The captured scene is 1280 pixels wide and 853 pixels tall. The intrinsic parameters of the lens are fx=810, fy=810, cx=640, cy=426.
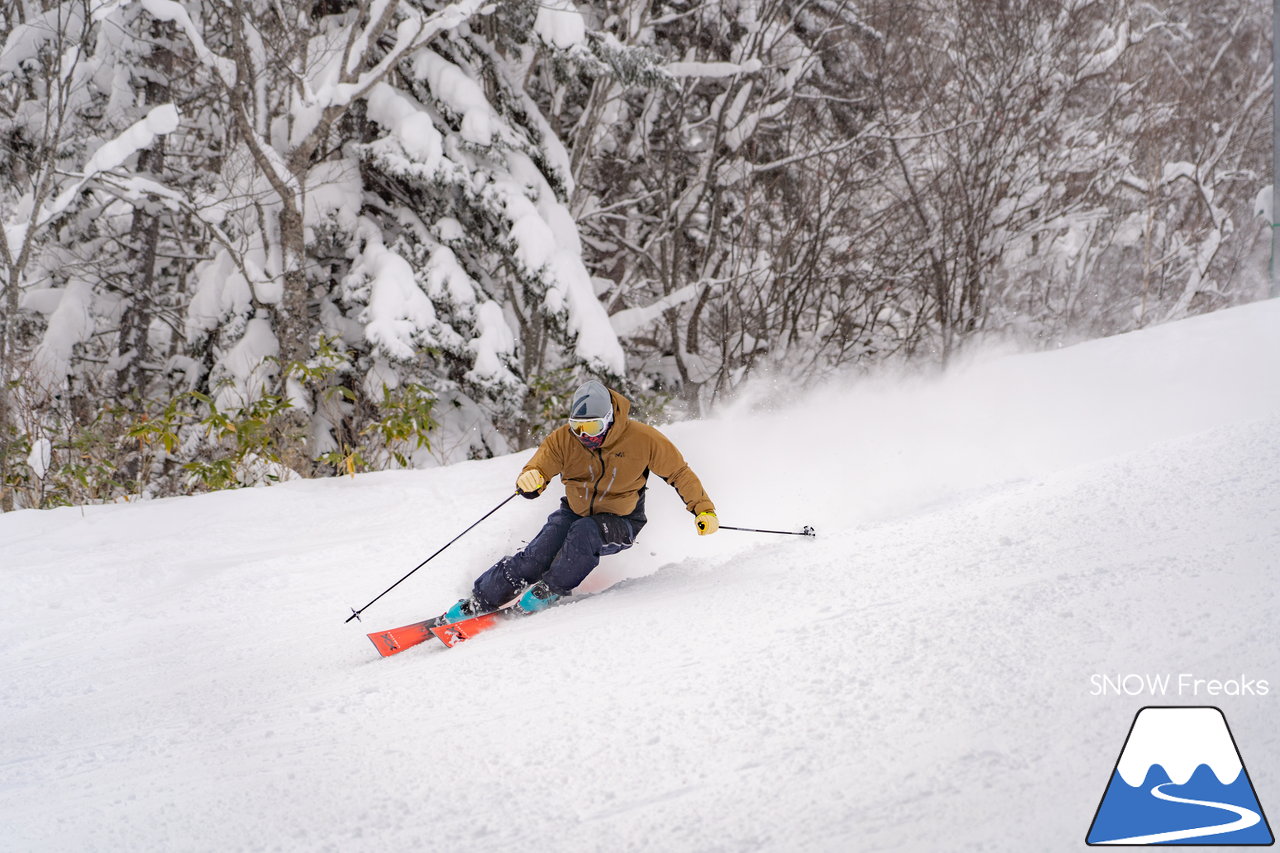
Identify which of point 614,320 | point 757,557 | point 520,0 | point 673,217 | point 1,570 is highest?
point 520,0

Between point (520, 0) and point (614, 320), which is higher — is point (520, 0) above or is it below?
above

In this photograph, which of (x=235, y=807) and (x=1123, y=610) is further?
→ (x=1123, y=610)

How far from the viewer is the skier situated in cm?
398

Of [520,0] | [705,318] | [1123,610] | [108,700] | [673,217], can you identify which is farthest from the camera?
[705,318]

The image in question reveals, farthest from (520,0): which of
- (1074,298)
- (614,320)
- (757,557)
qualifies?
(1074,298)

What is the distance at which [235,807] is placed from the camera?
233cm

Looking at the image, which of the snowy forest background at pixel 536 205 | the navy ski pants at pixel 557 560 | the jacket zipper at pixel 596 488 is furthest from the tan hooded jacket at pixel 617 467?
the snowy forest background at pixel 536 205

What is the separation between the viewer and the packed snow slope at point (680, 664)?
7.11 ft

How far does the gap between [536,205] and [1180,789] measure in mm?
7304

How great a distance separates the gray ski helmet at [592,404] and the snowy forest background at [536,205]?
2978 mm

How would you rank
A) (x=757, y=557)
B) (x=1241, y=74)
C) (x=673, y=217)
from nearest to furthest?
(x=757, y=557) < (x=673, y=217) < (x=1241, y=74)

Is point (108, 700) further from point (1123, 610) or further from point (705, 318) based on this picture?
point (705, 318)

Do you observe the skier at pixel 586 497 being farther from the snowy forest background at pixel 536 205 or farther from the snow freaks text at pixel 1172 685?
Answer: the snowy forest background at pixel 536 205

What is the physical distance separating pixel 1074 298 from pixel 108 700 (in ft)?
47.9
